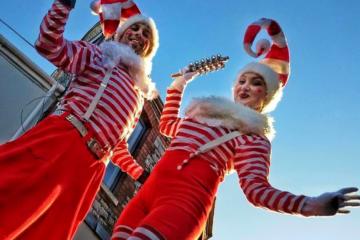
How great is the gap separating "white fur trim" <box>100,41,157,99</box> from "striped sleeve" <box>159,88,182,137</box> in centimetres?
22

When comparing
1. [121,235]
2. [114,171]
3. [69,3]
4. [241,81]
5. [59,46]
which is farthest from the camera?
[114,171]

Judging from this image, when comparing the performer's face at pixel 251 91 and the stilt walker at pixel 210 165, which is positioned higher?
the performer's face at pixel 251 91

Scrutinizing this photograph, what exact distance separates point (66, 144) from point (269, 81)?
5.55ft

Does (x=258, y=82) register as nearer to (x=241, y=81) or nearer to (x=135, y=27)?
(x=241, y=81)

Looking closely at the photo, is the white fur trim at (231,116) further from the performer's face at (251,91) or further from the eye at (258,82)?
the eye at (258,82)

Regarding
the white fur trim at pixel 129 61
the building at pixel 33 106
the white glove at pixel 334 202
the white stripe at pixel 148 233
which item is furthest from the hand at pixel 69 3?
the building at pixel 33 106

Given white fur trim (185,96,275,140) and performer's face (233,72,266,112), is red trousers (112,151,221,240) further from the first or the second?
performer's face (233,72,266,112)

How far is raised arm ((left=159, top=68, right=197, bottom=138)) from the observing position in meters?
3.85

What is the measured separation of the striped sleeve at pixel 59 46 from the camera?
10.3 feet

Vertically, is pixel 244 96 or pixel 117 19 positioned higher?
pixel 117 19

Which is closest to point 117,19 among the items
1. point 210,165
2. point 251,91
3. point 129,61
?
point 129,61

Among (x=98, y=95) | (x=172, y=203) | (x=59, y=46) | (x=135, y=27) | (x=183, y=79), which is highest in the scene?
(x=135, y=27)

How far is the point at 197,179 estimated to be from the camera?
3031 millimetres

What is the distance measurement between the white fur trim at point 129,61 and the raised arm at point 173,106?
0.22m
